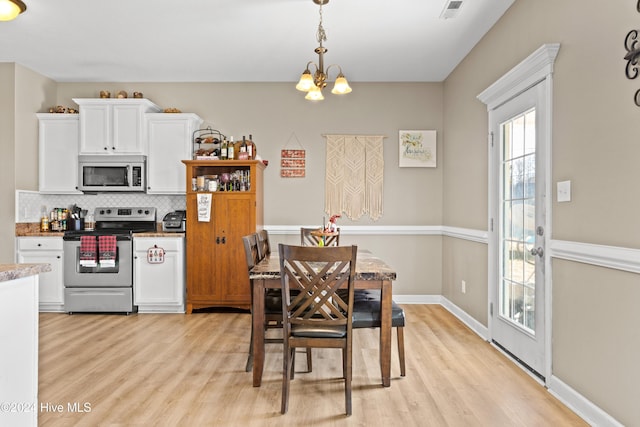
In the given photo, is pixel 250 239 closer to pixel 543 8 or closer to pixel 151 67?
pixel 543 8

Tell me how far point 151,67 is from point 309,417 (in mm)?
4081

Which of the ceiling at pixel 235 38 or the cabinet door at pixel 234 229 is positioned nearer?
the ceiling at pixel 235 38

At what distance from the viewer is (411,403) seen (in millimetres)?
2412

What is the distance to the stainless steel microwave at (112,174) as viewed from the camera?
15.7 ft

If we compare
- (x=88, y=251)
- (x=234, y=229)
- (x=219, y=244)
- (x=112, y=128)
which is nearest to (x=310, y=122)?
(x=234, y=229)

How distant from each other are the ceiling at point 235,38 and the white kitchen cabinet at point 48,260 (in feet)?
6.46

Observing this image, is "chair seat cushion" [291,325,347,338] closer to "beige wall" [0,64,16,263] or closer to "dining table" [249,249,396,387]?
"dining table" [249,249,396,387]

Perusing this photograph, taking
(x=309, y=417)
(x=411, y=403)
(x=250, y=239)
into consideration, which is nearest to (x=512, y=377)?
(x=411, y=403)

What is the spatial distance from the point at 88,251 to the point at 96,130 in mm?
1391

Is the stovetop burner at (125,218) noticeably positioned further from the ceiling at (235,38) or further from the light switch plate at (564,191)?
the light switch plate at (564,191)

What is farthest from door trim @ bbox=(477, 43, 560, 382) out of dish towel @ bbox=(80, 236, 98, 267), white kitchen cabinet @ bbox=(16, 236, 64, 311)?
white kitchen cabinet @ bbox=(16, 236, 64, 311)

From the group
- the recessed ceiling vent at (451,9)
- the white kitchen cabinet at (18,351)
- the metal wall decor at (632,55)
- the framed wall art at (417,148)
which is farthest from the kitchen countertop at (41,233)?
the metal wall decor at (632,55)

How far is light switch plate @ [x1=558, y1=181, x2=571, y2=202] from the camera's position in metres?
2.41

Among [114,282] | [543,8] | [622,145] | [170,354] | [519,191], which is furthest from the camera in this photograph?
[114,282]
